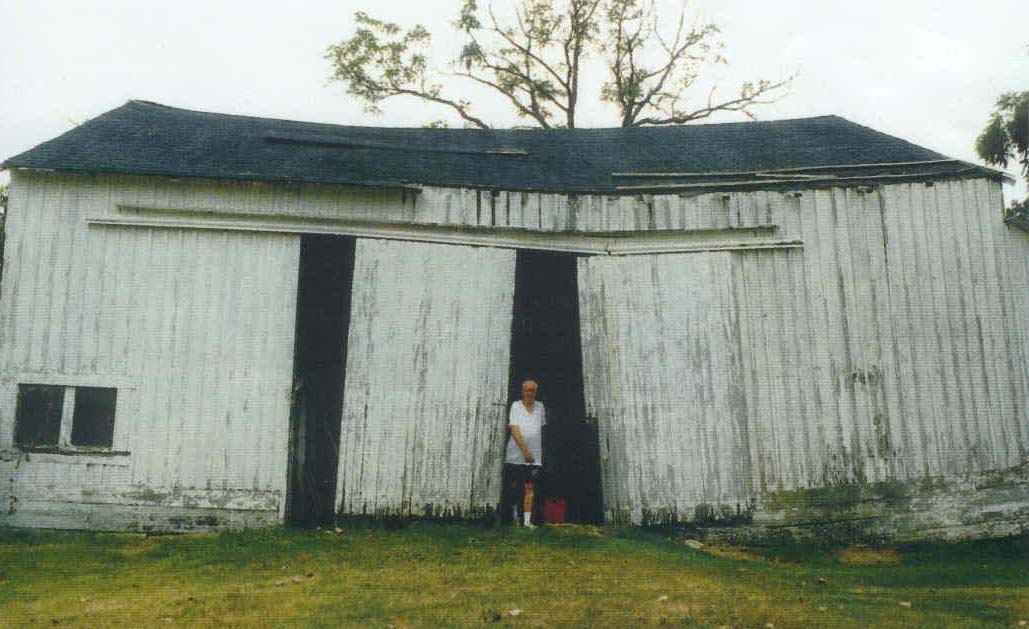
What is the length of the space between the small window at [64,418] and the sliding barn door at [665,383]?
18.0 feet

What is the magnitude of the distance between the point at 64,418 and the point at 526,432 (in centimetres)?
517

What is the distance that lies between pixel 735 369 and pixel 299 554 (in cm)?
516

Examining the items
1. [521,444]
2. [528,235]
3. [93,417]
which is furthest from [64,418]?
[528,235]

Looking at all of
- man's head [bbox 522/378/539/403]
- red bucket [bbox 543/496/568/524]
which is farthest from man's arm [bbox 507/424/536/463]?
red bucket [bbox 543/496/568/524]

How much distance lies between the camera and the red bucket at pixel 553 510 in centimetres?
1041

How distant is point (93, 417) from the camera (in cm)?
938

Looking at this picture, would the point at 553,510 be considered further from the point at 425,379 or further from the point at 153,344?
the point at 153,344

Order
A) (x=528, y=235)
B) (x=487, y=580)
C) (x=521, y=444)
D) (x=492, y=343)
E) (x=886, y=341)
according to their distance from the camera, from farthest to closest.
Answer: (x=528, y=235)
(x=492, y=343)
(x=886, y=341)
(x=521, y=444)
(x=487, y=580)

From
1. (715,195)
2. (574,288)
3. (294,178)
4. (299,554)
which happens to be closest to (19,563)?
(299,554)

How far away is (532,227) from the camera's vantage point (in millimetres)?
10008

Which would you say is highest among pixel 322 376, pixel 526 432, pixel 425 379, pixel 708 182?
pixel 708 182

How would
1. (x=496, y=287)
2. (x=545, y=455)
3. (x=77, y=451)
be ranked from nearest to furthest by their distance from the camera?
(x=77, y=451)
(x=496, y=287)
(x=545, y=455)

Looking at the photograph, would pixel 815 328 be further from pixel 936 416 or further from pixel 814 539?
pixel 814 539

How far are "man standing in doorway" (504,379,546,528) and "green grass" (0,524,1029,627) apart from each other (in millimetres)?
576
